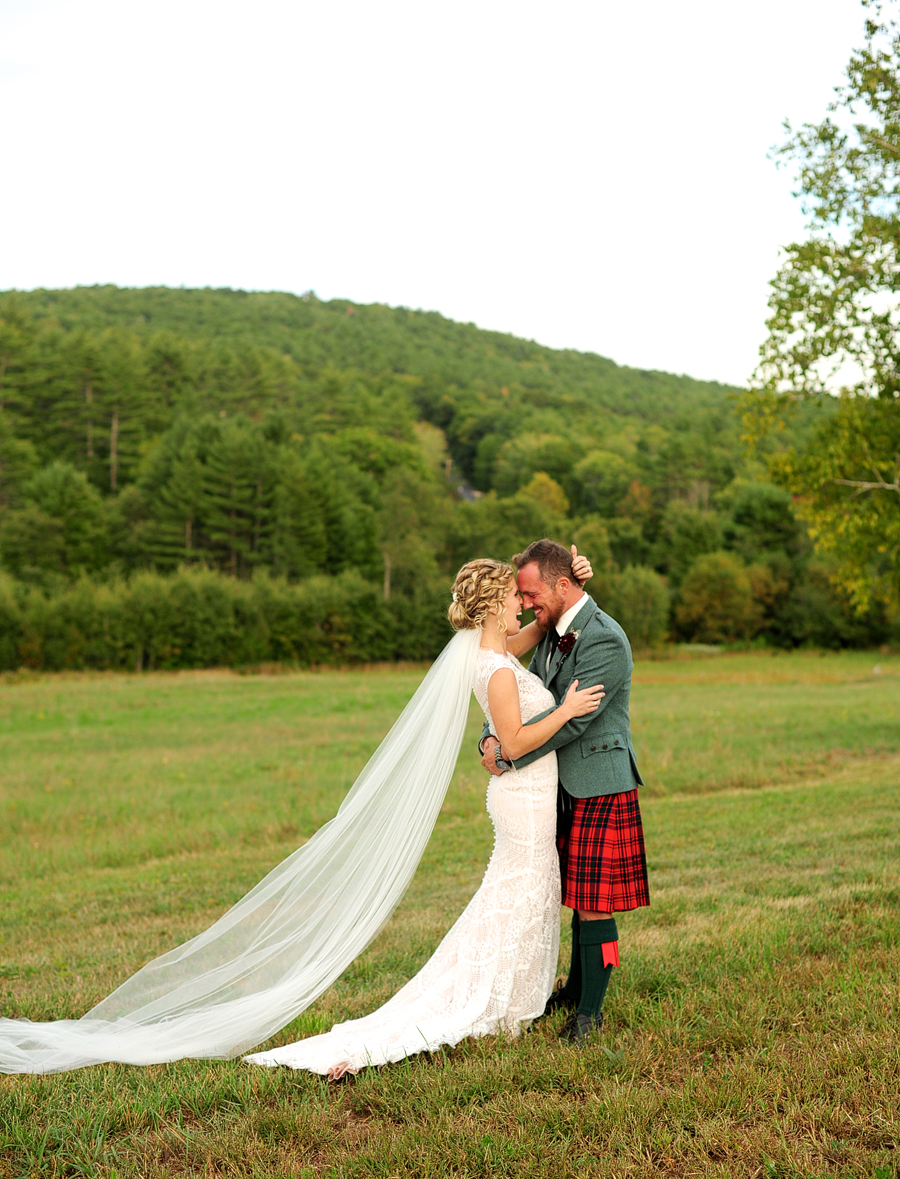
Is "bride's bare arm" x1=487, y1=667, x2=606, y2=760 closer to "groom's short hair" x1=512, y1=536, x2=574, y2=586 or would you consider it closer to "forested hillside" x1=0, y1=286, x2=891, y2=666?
"groom's short hair" x1=512, y1=536, x2=574, y2=586

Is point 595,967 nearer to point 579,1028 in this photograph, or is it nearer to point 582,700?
point 579,1028

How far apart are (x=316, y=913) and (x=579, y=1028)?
1.51m

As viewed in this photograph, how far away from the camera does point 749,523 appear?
89500 mm

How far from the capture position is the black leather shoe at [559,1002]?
516cm

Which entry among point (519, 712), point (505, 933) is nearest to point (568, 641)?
point (519, 712)

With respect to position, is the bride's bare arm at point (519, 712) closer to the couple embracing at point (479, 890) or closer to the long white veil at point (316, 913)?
the couple embracing at point (479, 890)

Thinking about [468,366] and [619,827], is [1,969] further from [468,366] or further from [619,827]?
[468,366]

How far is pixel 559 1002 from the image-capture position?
5262mm

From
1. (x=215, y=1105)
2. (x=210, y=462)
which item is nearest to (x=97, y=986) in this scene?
(x=215, y=1105)

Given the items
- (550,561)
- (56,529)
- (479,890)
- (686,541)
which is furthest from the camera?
(686,541)

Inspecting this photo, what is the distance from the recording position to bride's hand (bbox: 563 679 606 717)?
15.5 feet

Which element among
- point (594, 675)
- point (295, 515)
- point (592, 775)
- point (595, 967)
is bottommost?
point (595, 967)

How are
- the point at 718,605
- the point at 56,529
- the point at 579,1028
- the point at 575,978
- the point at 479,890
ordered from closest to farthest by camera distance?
the point at 579,1028 → the point at 479,890 → the point at 575,978 → the point at 56,529 → the point at 718,605

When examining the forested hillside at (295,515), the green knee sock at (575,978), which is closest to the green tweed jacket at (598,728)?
the green knee sock at (575,978)
